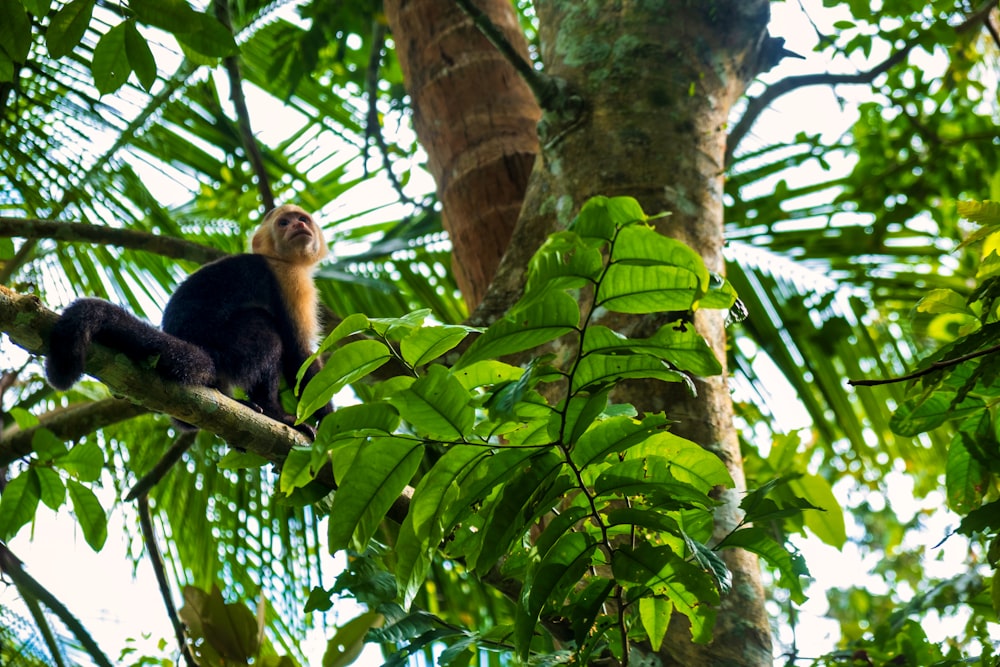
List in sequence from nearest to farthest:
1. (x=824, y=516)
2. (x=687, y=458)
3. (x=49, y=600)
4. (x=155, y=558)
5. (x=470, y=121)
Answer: (x=687, y=458)
(x=824, y=516)
(x=49, y=600)
(x=155, y=558)
(x=470, y=121)

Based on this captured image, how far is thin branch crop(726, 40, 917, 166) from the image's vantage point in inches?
125

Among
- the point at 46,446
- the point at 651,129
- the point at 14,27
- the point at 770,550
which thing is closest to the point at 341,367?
the point at 770,550

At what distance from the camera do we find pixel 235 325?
340 centimetres

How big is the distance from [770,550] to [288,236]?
9.67 ft

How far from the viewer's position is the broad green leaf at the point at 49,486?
2.23 meters

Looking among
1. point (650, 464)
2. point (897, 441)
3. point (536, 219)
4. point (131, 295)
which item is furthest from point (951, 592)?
point (131, 295)

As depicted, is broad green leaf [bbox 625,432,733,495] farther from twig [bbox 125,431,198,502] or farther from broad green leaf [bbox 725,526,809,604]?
twig [bbox 125,431,198,502]

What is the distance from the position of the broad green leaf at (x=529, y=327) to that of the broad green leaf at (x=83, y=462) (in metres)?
1.42

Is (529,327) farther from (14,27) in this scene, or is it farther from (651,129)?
(651,129)

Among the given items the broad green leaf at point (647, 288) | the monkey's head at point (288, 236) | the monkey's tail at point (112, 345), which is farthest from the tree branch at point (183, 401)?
the monkey's head at point (288, 236)

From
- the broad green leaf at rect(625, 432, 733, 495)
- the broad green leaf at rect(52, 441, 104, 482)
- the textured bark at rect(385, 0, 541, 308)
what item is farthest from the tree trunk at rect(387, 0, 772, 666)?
the broad green leaf at rect(52, 441, 104, 482)

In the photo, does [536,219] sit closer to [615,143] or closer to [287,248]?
[615,143]

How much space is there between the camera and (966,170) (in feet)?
13.0

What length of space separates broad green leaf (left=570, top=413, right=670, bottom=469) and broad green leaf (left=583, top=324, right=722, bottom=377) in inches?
3.6
